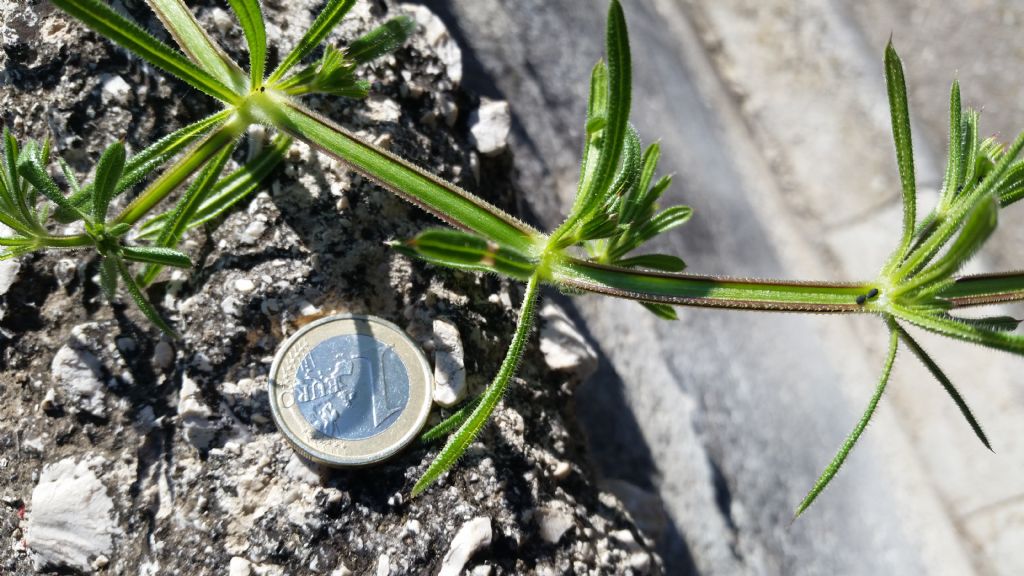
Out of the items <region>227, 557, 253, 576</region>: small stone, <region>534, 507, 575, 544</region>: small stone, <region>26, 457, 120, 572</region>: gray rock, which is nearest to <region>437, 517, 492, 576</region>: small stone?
<region>534, 507, 575, 544</region>: small stone

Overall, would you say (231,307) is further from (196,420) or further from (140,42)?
(140,42)

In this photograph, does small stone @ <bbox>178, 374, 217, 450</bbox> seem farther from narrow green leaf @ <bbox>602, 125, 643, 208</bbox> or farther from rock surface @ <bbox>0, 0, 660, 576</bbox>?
narrow green leaf @ <bbox>602, 125, 643, 208</bbox>

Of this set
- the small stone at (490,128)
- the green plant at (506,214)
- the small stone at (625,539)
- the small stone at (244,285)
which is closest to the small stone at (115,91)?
the green plant at (506,214)

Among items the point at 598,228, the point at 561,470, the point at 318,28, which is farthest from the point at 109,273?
the point at 561,470

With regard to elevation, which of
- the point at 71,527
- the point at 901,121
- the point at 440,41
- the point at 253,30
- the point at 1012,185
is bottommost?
the point at 71,527

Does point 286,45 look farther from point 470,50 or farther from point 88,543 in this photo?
point 88,543
